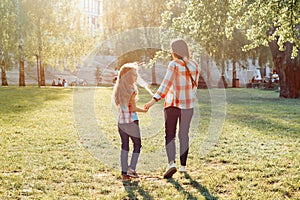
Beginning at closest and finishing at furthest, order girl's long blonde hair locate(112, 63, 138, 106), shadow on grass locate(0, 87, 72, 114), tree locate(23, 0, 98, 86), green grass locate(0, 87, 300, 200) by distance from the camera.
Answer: green grass locate(0, 87, 300, 200), girl's long blonde hair locate(112, 63, 138, 106), shadow on grass locate(0, 87, 72, 114), tree locate(23, 0, 98, 86)

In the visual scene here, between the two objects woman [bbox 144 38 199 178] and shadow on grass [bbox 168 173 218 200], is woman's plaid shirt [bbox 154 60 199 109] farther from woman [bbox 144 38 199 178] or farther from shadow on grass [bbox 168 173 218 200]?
shadow on grass [bbox 168 173 218 200]

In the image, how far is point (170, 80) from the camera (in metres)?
5.03

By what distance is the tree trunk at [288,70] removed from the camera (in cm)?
1889

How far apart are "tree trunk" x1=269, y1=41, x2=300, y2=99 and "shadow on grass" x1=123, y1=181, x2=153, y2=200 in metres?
15.8

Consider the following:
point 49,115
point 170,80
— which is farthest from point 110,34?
point 170,80

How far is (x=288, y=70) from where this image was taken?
19.1 metres

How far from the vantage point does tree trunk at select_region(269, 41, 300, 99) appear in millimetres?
18891

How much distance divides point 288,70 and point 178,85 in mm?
15508

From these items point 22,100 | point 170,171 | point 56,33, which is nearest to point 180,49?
point 170,171

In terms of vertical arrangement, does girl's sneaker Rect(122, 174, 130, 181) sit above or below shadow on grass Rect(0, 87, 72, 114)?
below

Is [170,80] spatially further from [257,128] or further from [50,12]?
[50,12]

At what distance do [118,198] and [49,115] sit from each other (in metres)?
8.06

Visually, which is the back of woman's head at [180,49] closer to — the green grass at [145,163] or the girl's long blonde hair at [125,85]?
the girl's long blonde hair at [125,85]

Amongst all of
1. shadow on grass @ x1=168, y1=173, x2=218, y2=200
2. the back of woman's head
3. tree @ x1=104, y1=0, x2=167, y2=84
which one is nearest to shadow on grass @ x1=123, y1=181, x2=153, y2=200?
shadow on grass @ x1=168, y1=173, x2=218, y2=200
